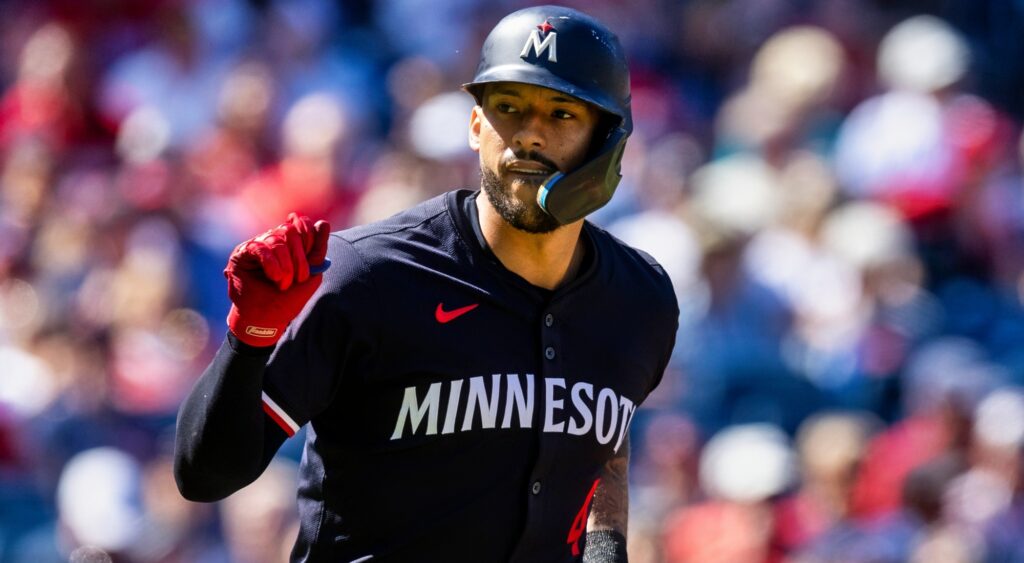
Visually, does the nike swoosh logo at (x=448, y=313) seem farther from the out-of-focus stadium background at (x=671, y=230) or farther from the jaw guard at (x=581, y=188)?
the out-of-focus stadium background at (x=671, y=230)

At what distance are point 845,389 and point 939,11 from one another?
3.15m

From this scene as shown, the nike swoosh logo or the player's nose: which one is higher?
the player's nose

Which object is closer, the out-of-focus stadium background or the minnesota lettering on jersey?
the minnesota lettering on jersey

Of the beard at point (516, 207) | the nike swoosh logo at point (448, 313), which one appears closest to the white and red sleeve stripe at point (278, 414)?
the nike swoosh logo at point (448, 313)

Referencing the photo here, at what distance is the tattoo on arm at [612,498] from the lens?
3863 millimetres

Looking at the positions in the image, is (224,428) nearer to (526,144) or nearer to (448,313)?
(448,313)

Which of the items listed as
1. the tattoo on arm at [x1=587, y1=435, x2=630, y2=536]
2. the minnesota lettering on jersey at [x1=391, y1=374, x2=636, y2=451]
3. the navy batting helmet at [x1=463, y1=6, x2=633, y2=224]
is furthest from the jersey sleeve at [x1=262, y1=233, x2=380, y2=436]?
the tattoo on arm at [x1=587, y1=435, x2=630, y2=536]

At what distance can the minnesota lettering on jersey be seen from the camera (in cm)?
333

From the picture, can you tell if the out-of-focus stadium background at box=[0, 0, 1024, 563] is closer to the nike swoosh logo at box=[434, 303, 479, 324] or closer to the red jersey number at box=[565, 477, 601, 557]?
the red jersey number at box=[565, 477, 601, 557]

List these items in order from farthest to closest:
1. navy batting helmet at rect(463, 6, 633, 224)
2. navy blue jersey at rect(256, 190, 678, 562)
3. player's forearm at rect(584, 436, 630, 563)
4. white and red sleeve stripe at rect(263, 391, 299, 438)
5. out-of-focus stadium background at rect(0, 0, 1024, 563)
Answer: out-of-focus stadium background at rect(0, 0, 1024, 563), player's forearm at rect(584, 436, 630, 563), navy batting helmet at rect(463, 6, 633, 224), navy blue jersey at rect(256, 190, 678, 562), white and red sleeve stripe at rect(263, 391, 299, 438)

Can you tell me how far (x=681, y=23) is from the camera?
9.77m

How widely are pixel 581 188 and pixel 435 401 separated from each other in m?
0.55

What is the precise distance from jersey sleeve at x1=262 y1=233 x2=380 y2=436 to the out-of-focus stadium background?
130 inches

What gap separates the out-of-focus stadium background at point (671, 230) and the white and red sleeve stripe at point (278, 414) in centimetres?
335
